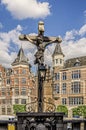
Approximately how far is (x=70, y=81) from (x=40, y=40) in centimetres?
5979

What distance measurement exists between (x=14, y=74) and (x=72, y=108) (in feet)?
56.3

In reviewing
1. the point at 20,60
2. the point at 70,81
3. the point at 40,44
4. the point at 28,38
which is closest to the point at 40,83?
the point at 40,44

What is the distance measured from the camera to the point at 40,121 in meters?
8.57

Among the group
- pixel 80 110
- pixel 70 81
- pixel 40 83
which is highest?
Result: pixel 70 81

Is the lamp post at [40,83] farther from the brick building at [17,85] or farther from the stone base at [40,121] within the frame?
the brick building at [17,85]

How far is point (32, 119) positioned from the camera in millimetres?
8523

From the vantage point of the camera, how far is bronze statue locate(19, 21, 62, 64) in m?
9.49

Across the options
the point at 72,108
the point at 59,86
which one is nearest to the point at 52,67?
the point at 59,86

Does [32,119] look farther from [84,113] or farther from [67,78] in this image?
[67,78]

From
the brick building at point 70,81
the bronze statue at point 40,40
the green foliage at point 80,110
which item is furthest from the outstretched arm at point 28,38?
the brick building at point 70,81

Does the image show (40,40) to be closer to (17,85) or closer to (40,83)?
(40,83)

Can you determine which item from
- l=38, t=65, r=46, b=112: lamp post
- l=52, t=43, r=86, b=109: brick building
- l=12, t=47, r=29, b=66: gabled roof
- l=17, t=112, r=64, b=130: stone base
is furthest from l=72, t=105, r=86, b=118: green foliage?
l=17, t=112, r=64, b=130: stone base

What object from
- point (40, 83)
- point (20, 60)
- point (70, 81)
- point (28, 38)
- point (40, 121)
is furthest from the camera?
point (20, 60)

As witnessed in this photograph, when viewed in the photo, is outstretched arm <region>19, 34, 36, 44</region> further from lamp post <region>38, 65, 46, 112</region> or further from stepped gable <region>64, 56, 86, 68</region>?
stepped gable <region>64, 56, 86, 68</region>
